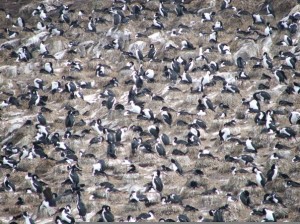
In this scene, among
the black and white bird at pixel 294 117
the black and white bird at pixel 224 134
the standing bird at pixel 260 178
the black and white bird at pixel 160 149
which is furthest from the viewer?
the black and white bird at pixel 294 117

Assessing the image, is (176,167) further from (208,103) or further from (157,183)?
(208,103)

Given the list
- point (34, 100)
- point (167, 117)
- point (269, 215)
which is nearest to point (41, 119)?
point (34, 100)

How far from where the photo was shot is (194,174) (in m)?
34.4

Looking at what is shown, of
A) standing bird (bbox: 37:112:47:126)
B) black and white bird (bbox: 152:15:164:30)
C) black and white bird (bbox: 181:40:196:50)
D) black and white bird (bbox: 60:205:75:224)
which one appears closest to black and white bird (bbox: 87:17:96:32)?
black and white bird (bbox: 152:15:164:30)

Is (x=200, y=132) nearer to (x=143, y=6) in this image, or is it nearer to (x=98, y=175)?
(x=98, y=175)

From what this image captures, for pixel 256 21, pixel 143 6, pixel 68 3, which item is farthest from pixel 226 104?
pixel 68 3

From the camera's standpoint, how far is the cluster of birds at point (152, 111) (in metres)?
33.7

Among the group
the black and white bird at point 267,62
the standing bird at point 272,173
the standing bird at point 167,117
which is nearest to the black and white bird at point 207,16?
the black and white bird at point 267,62

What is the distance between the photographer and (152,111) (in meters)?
40.2

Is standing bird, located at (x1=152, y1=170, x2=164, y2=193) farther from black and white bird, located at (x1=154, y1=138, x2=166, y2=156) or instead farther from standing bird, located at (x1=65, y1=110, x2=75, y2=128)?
standing bird, located at (x1=65, y1=110, x2=75, y2=128)

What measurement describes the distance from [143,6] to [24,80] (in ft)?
24.1

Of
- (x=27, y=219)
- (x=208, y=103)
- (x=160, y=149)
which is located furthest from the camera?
(x=208, y=103)

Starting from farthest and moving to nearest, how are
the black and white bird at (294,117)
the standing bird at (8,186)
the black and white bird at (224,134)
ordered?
the black and white bird at (294,117) < the black and white bird at (224,134) < the standing bird at (8,186)

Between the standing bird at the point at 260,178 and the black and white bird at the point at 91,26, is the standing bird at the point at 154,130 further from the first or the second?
the black and white bird at the point at 91,26
